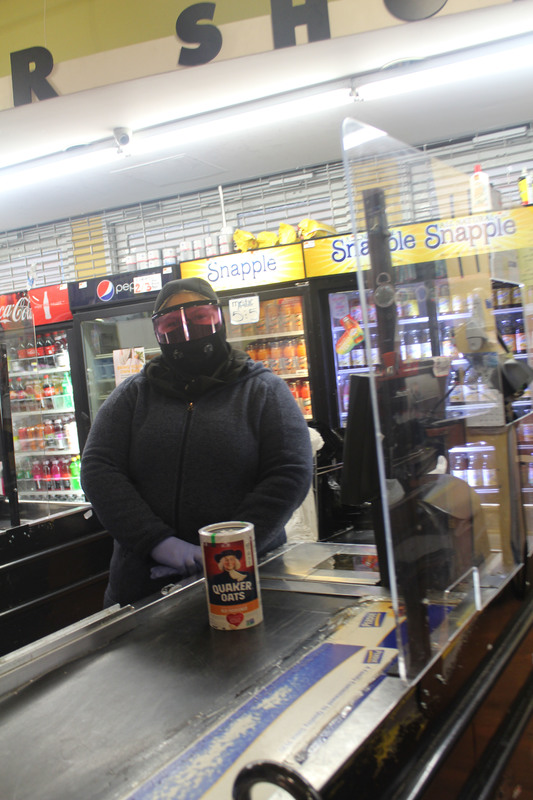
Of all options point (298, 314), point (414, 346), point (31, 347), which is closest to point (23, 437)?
point (31, 347)

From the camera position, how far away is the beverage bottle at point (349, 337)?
514 cm

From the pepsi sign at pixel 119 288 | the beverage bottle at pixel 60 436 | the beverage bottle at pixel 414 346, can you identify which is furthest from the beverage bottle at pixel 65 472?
the beverage bottle at pixel 414 346

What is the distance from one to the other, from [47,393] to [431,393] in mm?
6314

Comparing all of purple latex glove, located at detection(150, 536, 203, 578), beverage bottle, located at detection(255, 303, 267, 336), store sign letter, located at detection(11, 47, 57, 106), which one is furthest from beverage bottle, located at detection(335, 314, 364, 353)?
purple latex glove, located at detection(150, 536, 203, 578)

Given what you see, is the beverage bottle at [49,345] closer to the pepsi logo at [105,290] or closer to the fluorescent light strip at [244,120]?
the pepsi logo at [105,290]

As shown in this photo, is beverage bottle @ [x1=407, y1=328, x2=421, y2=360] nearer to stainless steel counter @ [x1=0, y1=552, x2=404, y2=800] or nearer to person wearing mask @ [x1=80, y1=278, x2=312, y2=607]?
stainless steel counter @ [x1=0, y1=552, x2=404, y2=800]

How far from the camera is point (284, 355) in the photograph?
5570 millimetres

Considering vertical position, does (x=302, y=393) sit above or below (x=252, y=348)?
below

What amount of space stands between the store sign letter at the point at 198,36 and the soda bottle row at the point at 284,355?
2.85m

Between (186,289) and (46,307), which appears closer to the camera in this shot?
(186,289)

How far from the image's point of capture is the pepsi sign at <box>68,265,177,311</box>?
5754mm

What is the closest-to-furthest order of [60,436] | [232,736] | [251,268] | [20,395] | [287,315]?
1. [232,736]
2. [20,395]
3. [251,268]
4. [287,315]
5. [60,436]

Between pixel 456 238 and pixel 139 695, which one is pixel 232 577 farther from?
pixel 456 238

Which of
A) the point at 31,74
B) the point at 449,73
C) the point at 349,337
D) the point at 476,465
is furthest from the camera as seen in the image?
the point at 349,337
